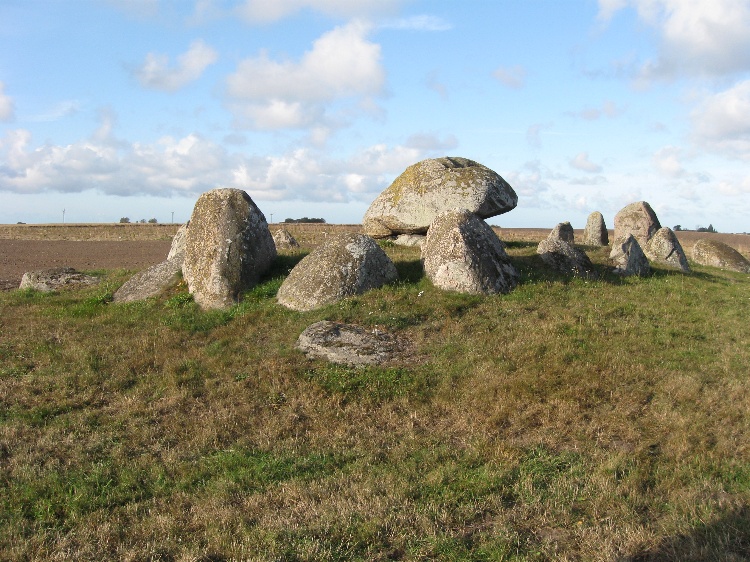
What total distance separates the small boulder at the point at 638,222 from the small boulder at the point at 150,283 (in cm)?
2117

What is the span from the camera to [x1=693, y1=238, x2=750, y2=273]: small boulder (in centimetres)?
2762

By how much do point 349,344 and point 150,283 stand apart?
26.3 ft

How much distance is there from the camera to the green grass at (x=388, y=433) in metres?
6.38

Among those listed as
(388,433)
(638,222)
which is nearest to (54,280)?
(388,433)

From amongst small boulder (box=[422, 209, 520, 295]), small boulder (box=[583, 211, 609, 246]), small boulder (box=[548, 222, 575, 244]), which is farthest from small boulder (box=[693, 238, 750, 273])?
small boulder (box=[422, 209, 520, 295])

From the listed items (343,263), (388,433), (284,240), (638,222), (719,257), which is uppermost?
(638,222)

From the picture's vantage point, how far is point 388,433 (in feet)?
30.2

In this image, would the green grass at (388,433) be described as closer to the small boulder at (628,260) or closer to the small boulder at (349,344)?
the small boulder at (349,344)

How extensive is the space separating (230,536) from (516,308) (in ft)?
31.2

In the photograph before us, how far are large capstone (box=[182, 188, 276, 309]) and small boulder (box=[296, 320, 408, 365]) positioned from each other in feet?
13.1

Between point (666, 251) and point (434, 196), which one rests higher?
point (434, 196)

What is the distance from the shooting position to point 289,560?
19.5ft

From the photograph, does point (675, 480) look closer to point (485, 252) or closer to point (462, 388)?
point (462, 388)

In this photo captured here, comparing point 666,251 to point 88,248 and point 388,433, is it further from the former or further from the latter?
point 88,248
